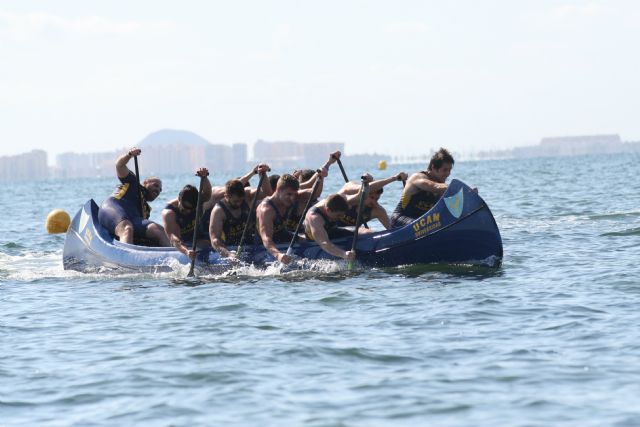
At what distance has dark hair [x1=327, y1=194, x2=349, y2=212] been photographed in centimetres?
1344

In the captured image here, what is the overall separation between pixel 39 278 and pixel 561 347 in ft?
31.6

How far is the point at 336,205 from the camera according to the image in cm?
1345

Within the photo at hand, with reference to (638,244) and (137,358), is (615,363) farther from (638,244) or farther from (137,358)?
(638,244)

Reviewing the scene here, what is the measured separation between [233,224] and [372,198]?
1.95m

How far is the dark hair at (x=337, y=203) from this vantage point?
529 inches

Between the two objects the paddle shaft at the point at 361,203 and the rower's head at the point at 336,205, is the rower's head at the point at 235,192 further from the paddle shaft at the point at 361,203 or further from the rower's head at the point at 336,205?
the paddle shaft at the point at 361,203

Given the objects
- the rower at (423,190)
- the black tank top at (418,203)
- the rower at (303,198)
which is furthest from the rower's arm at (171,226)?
the black tank top at (418,203)

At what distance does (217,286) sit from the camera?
13836 mm

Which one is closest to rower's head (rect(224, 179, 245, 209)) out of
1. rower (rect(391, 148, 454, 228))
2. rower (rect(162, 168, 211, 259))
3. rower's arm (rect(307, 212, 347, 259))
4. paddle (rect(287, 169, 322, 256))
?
rower (rect(162, 168, 211, 259))

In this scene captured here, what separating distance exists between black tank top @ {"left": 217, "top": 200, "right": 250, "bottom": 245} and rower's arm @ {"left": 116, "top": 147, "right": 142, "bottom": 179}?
63.6 inches

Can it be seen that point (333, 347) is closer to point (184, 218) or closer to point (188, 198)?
point (188, 198)

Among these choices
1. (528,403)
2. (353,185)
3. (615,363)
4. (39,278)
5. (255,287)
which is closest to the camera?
(528,403)

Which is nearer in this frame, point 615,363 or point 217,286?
→ point 615,363

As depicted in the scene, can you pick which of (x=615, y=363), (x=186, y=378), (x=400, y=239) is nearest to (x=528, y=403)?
(x=615, y=363)
